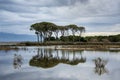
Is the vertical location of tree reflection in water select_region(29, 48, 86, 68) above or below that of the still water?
below

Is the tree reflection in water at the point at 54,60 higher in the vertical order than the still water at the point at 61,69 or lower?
lower

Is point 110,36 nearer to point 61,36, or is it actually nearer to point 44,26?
point 61,36

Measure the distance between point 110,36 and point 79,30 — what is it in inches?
706

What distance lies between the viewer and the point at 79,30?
384 feet

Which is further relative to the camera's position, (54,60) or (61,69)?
(54,60)

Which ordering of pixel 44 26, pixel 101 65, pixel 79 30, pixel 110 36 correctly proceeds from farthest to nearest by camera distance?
pixel 110 36
pixel 79 30
pixel 44 26
pixel 101 65

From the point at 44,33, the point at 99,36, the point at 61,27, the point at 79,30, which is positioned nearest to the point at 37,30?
the point at 44,33

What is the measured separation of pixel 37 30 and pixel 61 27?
33.4ft

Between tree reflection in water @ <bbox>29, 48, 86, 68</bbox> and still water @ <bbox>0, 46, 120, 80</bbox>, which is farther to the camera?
tree reflection in water @ <bbox>29, 48, 86, 68</bbox>

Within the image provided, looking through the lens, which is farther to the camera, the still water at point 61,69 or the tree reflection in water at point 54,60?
the tree reflection in water at point 54,60

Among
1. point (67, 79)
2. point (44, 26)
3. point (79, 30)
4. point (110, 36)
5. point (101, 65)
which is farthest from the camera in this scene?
point (110, 36)

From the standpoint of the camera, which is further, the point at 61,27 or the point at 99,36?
the point at 99,36

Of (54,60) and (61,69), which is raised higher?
(61,69)

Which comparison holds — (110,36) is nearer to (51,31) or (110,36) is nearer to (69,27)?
(69,27)
